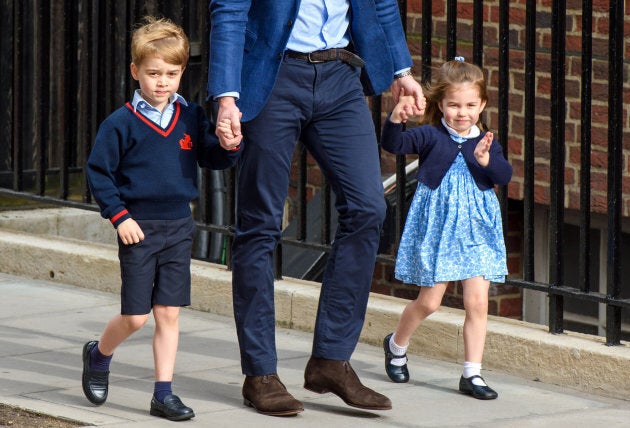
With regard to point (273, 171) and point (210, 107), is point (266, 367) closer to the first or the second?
point (273, 171)

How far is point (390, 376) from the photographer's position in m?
5.56

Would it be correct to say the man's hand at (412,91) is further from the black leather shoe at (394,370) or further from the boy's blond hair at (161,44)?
the black leather shoe at (394,370)

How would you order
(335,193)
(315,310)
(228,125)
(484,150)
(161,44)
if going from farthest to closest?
1. (315,310)
2. (484,150)
3. (335,193)
4. (161,44)
5. (228,125)

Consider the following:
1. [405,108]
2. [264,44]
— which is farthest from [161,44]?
[405,108]

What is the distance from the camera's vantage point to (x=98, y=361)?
5.09 meters

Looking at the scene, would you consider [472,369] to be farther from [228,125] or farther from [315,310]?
[228,125]

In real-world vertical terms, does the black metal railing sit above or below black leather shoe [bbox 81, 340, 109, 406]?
above

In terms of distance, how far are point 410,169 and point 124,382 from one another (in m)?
2.69

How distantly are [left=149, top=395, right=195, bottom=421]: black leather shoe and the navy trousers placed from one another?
28cm

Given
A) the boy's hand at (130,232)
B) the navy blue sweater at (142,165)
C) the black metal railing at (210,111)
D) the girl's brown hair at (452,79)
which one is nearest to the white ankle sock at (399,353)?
the black metal railing at (210,111)

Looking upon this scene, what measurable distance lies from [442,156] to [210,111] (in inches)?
78.0

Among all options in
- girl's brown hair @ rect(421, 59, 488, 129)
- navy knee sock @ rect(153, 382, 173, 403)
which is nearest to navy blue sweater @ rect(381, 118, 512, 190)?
girl's brown hair @ rect(421, 59, 488, 129)

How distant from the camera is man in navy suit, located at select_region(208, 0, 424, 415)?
4910 mm

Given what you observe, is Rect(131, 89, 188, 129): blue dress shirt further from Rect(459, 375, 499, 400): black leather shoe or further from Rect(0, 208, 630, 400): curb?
Rect(0, 208, 630, 400): curb
